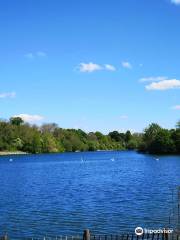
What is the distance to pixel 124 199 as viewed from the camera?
4838cm

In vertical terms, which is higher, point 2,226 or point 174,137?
point 174,137

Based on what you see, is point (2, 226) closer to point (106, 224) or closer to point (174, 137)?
point (106, 224)

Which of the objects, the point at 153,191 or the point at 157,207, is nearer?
the point at 157,207

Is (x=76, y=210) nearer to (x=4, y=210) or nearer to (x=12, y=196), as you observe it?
(x=4, y=210)

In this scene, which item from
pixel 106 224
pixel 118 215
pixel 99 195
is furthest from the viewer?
pixel 99 195

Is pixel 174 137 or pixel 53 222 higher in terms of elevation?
pixel 174 137

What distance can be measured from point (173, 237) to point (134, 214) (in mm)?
16016

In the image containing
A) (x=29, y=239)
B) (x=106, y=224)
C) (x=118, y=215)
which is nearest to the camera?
(x=29, y=239)

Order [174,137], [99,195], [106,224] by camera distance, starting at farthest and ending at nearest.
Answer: [174,137], [99,195], [106,224]

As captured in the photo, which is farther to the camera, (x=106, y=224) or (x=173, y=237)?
(x=106, y=224)

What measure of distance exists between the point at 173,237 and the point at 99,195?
30.9 m

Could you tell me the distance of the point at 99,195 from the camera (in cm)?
5281

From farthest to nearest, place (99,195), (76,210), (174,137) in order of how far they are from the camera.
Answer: (174,137), (99,195), (76,210)

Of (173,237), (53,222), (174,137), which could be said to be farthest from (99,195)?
(174,137)
